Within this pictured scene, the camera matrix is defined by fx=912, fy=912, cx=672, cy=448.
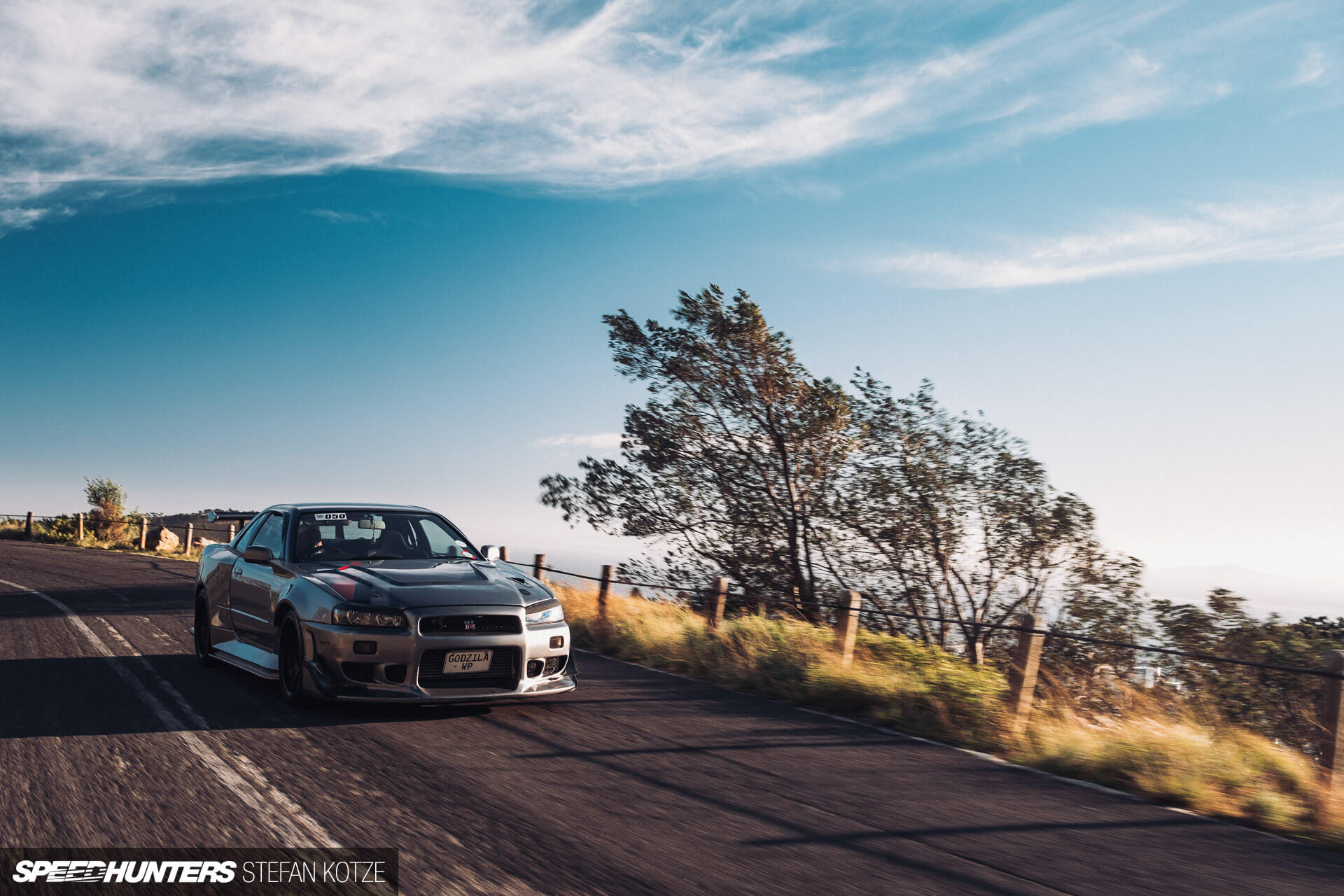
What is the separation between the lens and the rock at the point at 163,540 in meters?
32.0

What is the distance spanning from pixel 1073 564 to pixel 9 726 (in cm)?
1627

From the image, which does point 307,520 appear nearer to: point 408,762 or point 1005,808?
point 408,762

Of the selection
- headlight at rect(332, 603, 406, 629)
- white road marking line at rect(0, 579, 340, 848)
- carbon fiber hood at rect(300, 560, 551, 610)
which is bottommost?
white road marking line at rect(0, 579, 340, 848)

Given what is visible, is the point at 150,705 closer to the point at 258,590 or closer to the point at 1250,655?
the point at 258,590

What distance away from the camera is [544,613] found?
712 centimetres

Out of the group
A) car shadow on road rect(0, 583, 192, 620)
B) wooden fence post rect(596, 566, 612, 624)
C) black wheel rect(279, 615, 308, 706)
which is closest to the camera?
black wheel rect(279, 615, 308, 706)

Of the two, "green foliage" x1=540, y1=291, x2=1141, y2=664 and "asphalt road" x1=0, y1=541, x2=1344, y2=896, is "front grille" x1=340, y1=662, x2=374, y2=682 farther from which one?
"green foliage" x1=540, y1=291, x2=1141, y2=664

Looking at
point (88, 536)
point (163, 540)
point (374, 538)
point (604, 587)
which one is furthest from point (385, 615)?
point (88, 536)

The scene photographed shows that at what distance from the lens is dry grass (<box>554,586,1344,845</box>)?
5.88 m

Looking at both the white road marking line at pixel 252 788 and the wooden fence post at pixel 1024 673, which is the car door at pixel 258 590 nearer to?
the white road marking line at pixel 252 788

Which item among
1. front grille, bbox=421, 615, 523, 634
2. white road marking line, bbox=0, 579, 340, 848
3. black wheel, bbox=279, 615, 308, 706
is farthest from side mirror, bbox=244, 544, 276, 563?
front grille, bbox=421, 615, 523, 634

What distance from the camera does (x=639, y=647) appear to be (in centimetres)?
1162

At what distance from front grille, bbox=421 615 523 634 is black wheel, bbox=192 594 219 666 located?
3606mm

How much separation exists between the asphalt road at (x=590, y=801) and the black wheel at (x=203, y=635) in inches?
40.4
